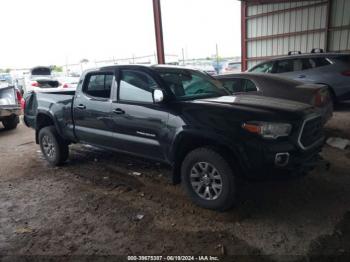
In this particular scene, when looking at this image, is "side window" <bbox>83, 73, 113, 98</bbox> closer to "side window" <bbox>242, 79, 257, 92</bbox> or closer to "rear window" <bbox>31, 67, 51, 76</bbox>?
"side window" <bbox>242, 79, 257, 92</bbox>

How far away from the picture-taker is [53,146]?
5246 millimetres

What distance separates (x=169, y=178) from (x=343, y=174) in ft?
8.09

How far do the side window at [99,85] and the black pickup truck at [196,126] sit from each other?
15mm

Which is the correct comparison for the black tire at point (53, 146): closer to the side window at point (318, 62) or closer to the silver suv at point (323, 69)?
the silver suv at point (323, 69)

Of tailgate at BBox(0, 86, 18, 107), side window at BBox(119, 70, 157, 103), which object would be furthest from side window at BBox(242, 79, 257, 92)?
tailgate at BBox(0, 86, 18, 107)

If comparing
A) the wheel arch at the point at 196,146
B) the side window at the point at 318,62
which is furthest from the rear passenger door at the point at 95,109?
the side window at the point at 318,62

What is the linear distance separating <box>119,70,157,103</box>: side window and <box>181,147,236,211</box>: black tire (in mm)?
927

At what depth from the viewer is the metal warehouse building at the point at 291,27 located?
12.4m

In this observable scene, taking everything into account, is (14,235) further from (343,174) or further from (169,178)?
(343,174)

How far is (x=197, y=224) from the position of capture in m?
3.24

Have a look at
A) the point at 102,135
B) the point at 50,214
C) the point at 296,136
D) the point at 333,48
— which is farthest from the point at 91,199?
the point at 333,48

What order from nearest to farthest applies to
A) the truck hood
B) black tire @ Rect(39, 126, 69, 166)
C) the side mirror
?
the truck hood < the side mirror < black tire @ Rect(39, 126, 69, 166)

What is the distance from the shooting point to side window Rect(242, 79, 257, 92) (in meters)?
5.88

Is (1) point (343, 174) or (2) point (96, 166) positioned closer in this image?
(1) point (343, 174)
